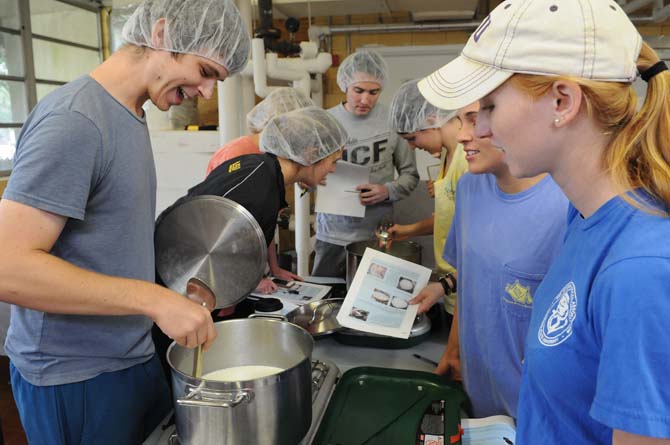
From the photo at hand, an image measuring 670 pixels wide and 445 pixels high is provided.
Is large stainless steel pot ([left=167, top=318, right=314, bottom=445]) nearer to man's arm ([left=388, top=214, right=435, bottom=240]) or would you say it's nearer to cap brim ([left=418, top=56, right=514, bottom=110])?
cap brim ([left=418, top=56, right=514, bottom=110])

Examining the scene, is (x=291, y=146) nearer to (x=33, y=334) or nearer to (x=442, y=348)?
(x=442, y=348)

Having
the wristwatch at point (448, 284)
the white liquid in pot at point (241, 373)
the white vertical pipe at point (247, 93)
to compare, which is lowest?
the white liquid in pot at point (241, 373)

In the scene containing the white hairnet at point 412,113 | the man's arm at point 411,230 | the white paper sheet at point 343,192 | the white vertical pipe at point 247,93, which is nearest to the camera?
the white hairnet at point 412,113

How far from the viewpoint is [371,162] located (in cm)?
253

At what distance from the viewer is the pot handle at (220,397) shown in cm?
74

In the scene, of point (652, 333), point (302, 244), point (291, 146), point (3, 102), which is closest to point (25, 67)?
point (3, 102)

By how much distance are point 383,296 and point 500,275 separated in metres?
0.39

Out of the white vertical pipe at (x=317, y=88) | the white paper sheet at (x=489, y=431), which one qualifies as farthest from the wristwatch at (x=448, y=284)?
the white vertical pipe at (x=317, y=88)

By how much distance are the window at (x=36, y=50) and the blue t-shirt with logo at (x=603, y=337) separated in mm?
4258

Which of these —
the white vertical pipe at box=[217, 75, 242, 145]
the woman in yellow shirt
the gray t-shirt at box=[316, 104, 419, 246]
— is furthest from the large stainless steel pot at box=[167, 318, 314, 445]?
the white vertical pipe at box=[217, 75, 242, 145]

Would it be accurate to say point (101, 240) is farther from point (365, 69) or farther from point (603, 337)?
point (365, 69)

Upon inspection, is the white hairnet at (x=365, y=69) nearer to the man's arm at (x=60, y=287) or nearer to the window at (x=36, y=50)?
the man's arm at (x=60, y=287)

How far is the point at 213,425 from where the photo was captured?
76 cm

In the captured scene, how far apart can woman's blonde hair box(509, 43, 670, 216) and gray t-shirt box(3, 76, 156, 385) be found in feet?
2.31
